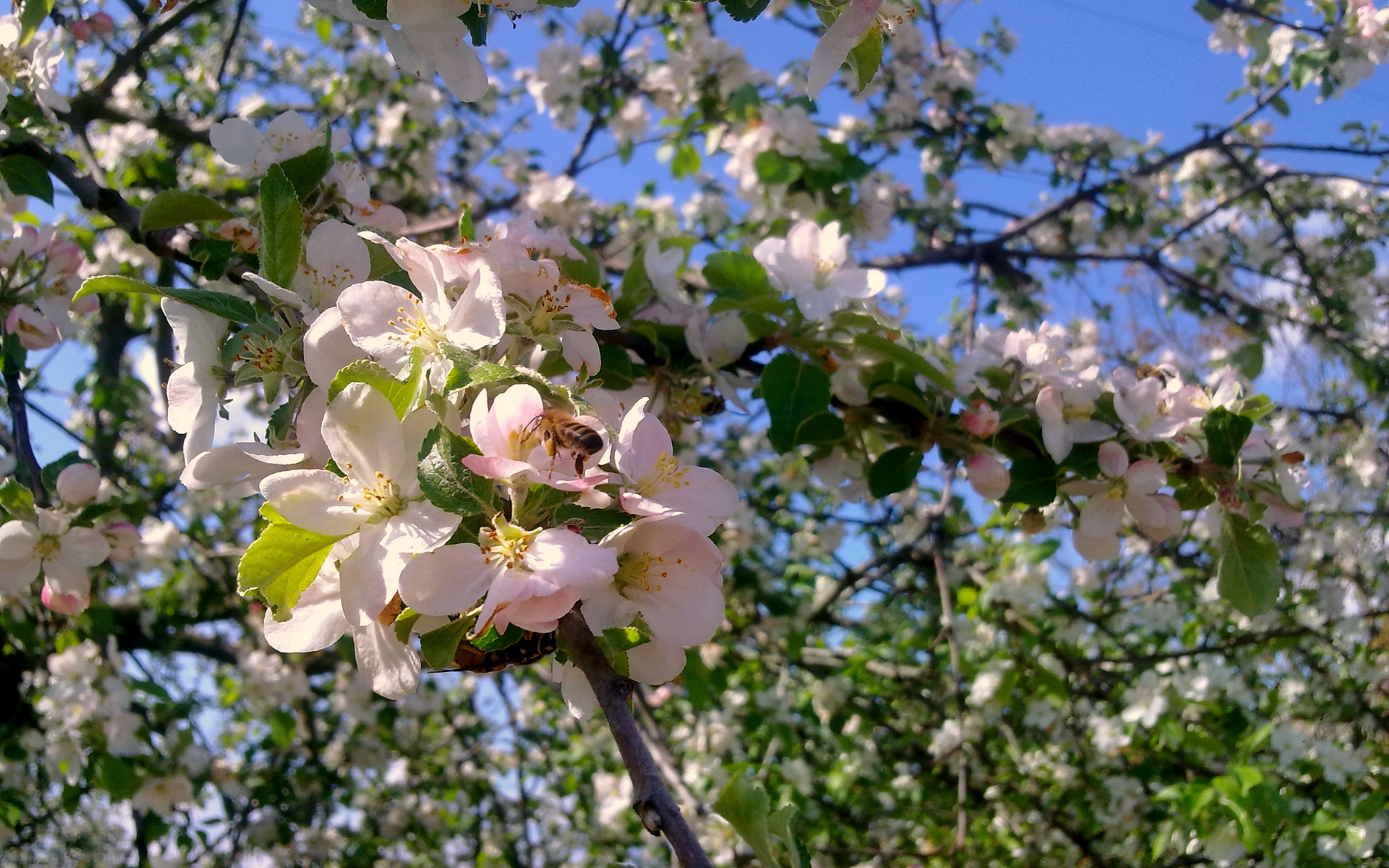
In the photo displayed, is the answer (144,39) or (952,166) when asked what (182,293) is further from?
(952,166)

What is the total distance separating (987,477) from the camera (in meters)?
1.31

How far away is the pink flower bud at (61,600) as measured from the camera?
4.37 feet

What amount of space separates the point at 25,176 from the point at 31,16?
0.90 ft

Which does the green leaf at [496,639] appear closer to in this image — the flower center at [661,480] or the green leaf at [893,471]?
the flower center at [661,480]

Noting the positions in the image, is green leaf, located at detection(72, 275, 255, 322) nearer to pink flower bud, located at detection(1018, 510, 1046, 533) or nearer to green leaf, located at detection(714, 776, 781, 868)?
green leaf, located at detection(714, 776, 781, 868)

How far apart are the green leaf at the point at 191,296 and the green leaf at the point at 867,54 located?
0.63 m

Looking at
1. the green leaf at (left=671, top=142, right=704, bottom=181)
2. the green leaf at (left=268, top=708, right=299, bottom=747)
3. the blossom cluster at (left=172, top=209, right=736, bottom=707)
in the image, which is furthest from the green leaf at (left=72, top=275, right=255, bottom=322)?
the green leaf at (left=671, top=142, right=704, bottom=181)

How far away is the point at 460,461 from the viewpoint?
0.66m

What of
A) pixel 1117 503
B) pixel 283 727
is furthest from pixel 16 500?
pixel 283 727

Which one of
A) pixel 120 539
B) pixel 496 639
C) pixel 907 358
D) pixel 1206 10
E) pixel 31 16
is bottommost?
pixel 496 639

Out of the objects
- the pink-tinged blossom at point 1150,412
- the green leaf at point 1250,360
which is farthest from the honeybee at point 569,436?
the green leaf at point 1250,360

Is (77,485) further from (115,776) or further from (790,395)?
(115,776)

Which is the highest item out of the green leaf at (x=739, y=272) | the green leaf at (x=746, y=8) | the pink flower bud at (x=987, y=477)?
the green leaf at (x=739, y=272)

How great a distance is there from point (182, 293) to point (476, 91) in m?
0.33
